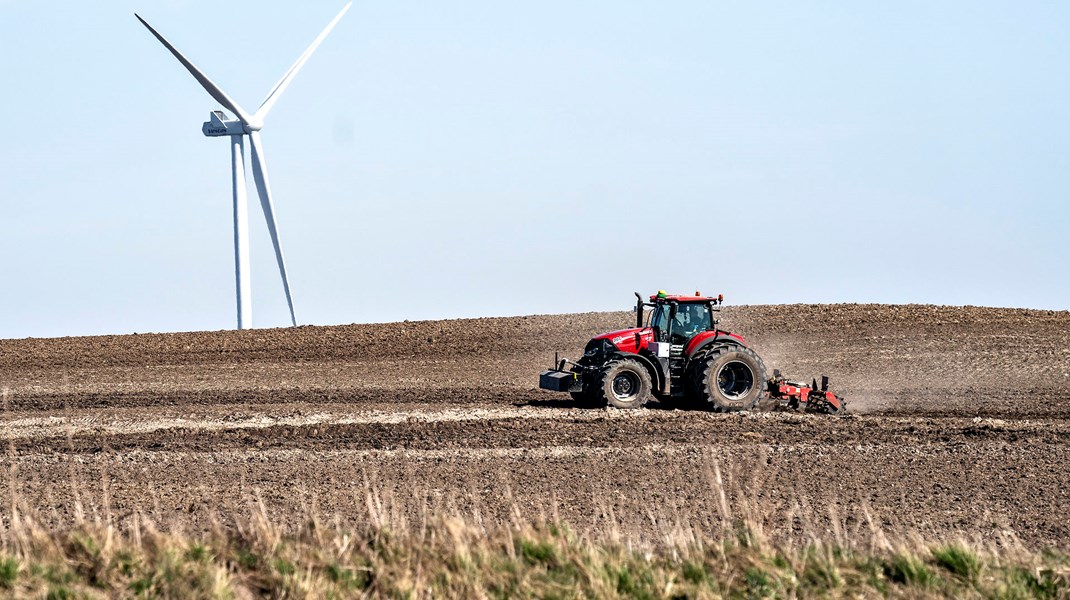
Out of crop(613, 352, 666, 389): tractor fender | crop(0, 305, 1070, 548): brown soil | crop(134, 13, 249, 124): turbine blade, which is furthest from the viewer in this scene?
crop(134, 13, 249, 124): turbine blade

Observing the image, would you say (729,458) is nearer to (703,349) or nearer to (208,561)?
(703,349)

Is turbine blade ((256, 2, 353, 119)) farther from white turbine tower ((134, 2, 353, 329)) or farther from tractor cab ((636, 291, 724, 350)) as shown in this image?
tractor cab ((636, 291, 724, 350))

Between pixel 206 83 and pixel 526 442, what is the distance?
73.7ft

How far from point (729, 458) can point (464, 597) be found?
7.67 m

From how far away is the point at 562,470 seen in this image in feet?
47.0

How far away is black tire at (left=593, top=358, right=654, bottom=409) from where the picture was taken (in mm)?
19688

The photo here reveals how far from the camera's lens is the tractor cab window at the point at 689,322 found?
66.4ft

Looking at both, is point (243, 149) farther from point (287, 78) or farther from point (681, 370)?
point (681, 370)

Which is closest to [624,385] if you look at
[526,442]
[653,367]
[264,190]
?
[653,367]

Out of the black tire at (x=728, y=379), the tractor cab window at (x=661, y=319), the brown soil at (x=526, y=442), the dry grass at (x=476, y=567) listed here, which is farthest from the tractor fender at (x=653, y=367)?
the dry grass at (x=476, y=567)

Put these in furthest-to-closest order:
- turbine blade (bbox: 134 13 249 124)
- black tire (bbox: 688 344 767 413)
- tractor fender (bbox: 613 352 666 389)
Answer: turbine blade (bbox: 134 13 249 124) < tractor fender (bbox: 613 352 666 389) < black tire (bbox: 688 344 767 413)

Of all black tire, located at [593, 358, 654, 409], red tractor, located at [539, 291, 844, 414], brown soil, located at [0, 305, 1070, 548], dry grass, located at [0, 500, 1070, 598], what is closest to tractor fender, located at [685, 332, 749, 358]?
red tractor, located at [539, 291, 844, 414]

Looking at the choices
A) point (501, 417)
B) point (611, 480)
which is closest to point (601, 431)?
point (501, 417)

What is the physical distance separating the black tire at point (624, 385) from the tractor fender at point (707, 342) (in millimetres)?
865
